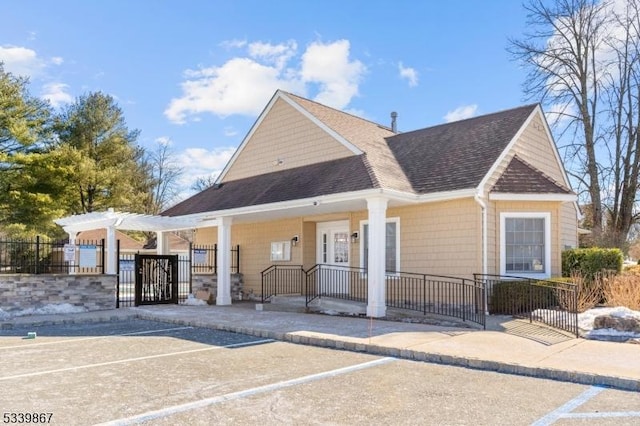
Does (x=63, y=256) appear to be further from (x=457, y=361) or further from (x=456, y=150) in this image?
(x=457, y=361)

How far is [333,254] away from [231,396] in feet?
36.7

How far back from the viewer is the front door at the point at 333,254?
16172mm

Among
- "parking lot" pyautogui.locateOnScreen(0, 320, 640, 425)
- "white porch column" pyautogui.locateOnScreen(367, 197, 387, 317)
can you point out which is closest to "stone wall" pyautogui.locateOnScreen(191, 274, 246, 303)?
"white porch column" pyautogui.locateOnScreen(367, 197, 387, 317)

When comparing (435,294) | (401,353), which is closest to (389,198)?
(435,294)

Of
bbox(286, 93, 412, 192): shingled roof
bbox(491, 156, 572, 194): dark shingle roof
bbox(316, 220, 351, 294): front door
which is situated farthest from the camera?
bbox(316, 220, 351, 294): front door

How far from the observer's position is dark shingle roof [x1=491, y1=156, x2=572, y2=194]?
13.2 m

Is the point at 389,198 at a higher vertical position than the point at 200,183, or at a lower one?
lower

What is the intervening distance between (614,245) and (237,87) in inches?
744

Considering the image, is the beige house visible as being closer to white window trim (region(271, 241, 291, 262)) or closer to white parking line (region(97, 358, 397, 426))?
white window trim (region(271, 241, 291, 262))

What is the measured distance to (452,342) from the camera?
8.91 meters

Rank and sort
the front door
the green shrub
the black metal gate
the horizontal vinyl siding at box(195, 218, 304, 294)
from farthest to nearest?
the horizontal vinyl siding at box(195, 218, 304, 294) < the front door < the black metal gate < the green shrub

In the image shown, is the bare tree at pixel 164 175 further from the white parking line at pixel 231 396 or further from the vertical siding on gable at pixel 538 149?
the white parking line at pixel 231 396

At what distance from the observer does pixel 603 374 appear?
654cm

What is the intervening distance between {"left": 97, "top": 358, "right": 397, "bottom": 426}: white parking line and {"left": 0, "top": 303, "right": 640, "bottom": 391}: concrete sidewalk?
1229 mm
